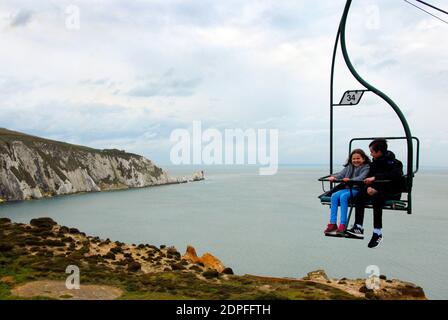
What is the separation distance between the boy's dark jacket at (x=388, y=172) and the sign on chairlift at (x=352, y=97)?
1.43m

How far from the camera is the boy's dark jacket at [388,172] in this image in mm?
8136

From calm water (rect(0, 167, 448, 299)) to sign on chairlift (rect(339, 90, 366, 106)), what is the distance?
63.3 m

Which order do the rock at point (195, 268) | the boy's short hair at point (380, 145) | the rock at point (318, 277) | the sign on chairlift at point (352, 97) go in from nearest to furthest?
the sign on chairlift at point (352, 97), the boy's short hair at point (380, 145), the rock at point (195, 268), the rock at point (318, 277)

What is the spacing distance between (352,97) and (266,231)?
102 meters

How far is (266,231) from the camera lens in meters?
107

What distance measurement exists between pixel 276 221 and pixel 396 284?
213 ft

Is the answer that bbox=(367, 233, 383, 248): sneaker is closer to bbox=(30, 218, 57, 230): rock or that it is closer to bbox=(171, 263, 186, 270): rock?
bbox=(171, 263, 186, 270): rock

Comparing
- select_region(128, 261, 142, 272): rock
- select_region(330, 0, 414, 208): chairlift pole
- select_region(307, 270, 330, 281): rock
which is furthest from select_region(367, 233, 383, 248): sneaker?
select_region(307, 270, 330, 281): rock

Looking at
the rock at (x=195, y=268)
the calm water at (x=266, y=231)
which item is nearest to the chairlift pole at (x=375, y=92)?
the rock at (x=195, y=268)

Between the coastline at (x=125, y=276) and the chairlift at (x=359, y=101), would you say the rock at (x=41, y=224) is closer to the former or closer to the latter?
the coastline at (x=125, y=276)

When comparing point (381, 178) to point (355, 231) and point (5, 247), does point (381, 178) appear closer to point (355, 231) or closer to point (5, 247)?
point (355, 231)

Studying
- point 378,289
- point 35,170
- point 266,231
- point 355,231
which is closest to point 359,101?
point 355,231
